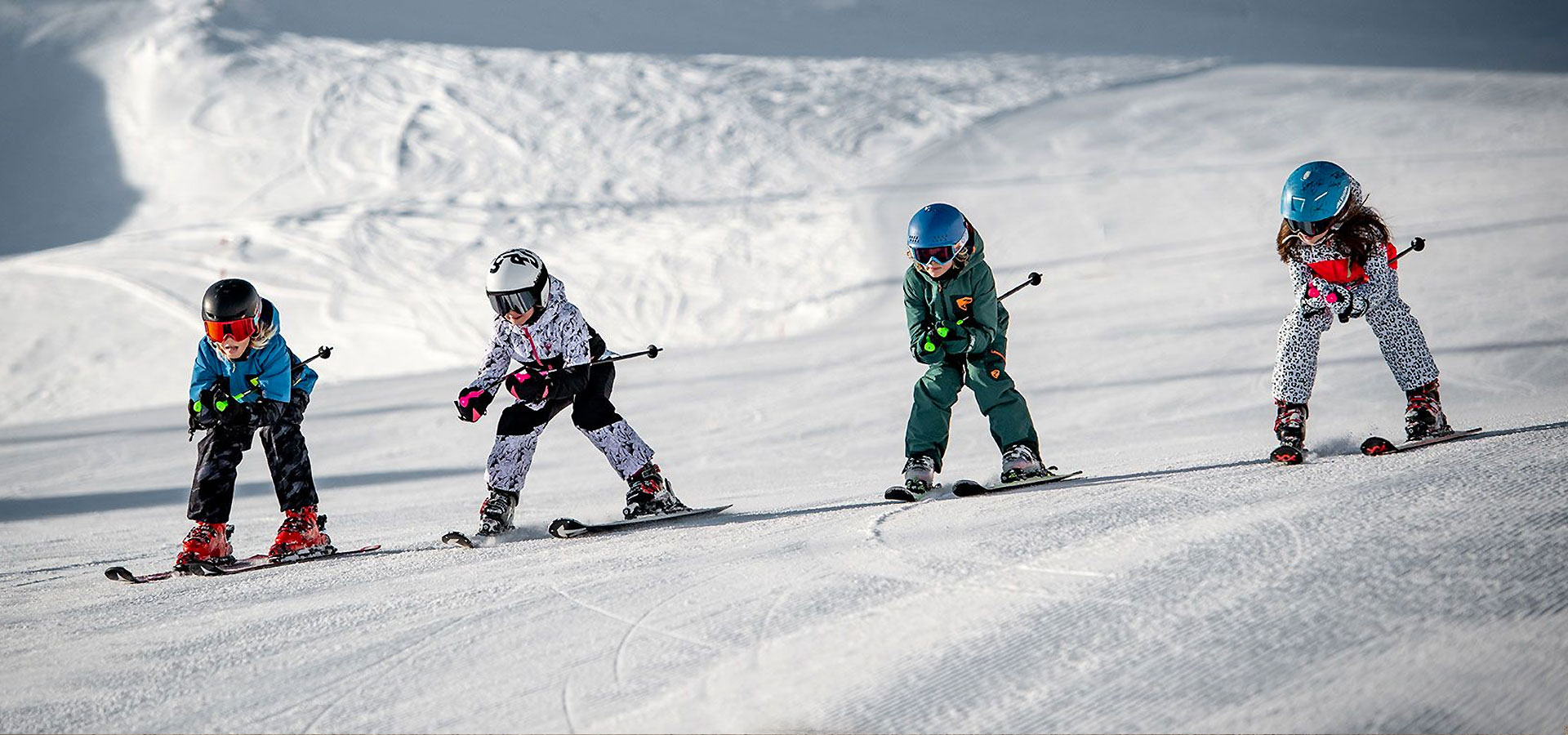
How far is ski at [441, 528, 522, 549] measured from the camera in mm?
4578

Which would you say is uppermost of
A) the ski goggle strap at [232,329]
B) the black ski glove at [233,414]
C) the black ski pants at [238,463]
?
the ski goggle strap at [232,329]

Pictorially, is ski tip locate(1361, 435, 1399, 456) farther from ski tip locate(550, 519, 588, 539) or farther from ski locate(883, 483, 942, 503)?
ski tip locate(550, 519, 588, 539)

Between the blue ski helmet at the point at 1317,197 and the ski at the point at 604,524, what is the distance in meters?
2.50

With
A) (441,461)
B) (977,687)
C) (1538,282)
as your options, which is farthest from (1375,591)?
(1538,282)

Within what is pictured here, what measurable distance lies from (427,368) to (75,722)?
10.2 metres

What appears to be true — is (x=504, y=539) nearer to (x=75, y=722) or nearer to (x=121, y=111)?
(x=75, y=722)

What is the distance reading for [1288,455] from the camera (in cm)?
438

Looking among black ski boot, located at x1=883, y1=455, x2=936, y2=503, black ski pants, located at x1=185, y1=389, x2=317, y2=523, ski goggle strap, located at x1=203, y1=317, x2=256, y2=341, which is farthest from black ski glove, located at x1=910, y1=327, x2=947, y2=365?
ski goggle strap, located at x1=203, y1=317, x2=256, y2=341

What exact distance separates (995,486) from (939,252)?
35.5 inches

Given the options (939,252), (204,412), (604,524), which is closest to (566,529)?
(604,524)

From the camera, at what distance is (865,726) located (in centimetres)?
243

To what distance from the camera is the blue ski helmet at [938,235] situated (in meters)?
4.62

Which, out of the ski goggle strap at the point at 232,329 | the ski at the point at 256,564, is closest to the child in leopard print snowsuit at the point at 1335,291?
the ski at the point at 256,564

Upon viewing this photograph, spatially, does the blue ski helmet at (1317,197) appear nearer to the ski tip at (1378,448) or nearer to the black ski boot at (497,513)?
the ski tip at (1378,448)
